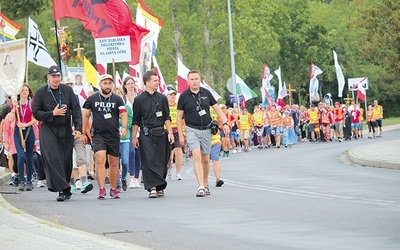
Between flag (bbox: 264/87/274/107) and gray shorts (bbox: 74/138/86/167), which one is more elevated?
flag (bbox: 264/87/274/107)

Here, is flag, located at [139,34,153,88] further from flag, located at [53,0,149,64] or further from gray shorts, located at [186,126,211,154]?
gray shorts, located at [186,126,211,154]

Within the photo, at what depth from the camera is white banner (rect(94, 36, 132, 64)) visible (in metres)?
24.2

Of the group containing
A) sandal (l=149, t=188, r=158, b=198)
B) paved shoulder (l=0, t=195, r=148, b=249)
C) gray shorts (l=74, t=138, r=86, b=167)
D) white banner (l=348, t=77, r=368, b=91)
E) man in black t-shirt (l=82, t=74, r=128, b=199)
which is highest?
white banner (l=348, t=77, r=368, b=91)

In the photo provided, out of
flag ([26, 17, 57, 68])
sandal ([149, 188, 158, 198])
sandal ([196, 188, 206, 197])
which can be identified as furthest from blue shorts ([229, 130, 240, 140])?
sandal ([196, 188, 206, 197])

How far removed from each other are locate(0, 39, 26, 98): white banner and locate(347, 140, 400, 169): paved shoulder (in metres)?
8.35

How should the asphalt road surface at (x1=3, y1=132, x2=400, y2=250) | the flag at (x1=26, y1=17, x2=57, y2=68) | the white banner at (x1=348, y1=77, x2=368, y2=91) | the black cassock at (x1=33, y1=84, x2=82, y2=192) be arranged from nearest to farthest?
the asphalt road surface at (x1=3, y1=132, x2=400, y2=250)
the black cassock at (x1=33, y1=84, x2=82, y2=192)
the flag at (x1=26, y1=17, x2=57, y2=68)
the white banner at (x1=348, y1=77, x2=368, y2=91)

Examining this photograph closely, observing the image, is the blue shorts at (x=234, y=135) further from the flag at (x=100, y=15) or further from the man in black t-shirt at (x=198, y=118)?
the man in black t-shirt at (x=198, y=118)

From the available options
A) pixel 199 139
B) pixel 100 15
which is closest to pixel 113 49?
pixel 100 15

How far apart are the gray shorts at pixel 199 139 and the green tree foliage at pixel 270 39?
2221 cm

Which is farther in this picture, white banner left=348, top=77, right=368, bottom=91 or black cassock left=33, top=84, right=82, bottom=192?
white banner left=348, top=77, right=368, bottom=91

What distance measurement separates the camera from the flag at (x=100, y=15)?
24.6 m

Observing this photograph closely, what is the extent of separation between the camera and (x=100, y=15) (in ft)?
82.8

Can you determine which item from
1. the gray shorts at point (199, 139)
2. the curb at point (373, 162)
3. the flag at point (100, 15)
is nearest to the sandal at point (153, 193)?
the gray shorts at point (199, 139)

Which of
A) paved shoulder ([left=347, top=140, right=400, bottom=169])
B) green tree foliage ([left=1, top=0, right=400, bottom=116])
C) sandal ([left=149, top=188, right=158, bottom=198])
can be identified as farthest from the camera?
green tree foliage ([left=1, top=0, right=400, bottom=116])
